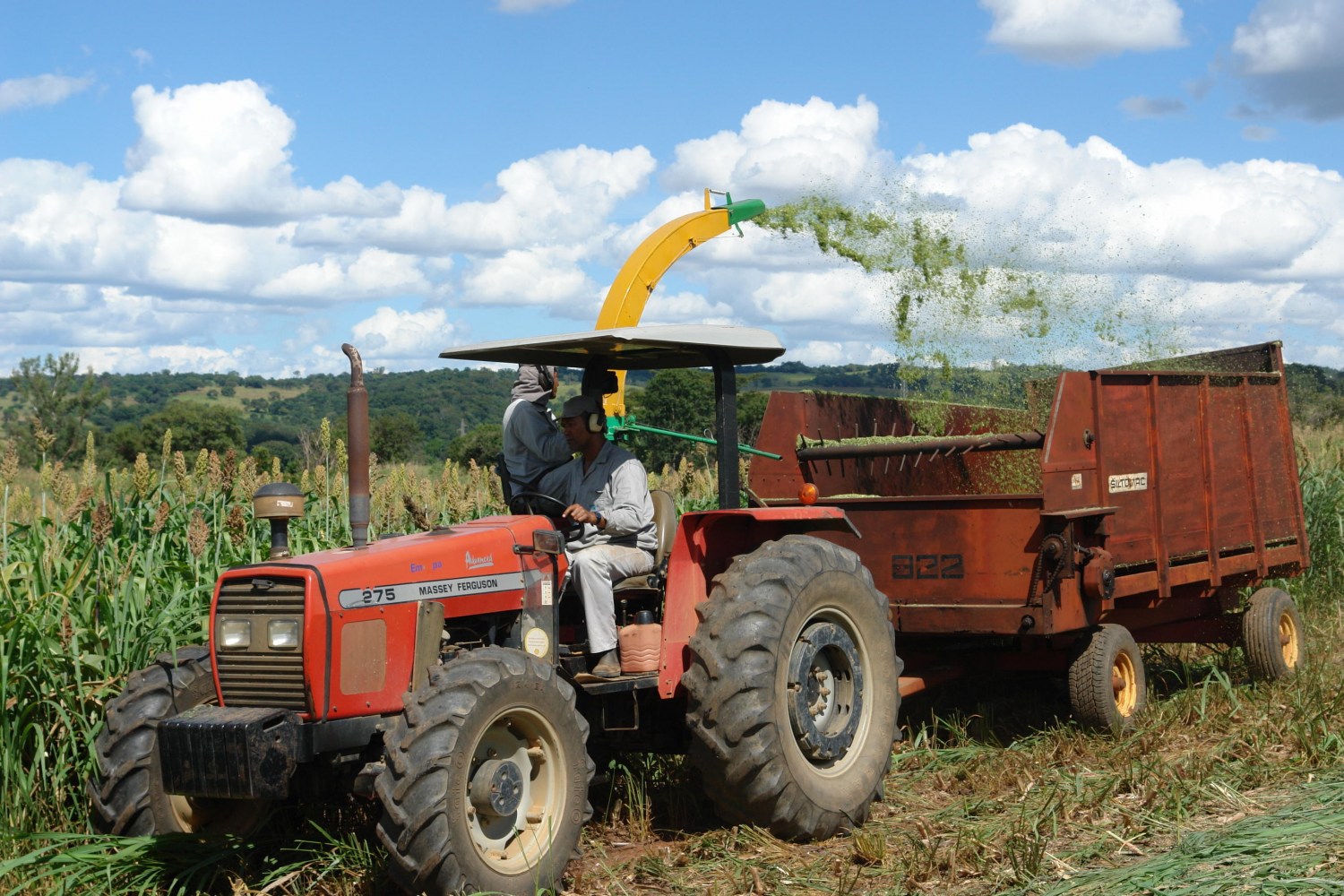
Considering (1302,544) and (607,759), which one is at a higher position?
(1302,544)

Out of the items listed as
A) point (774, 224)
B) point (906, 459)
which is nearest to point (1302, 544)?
point (906, 459)

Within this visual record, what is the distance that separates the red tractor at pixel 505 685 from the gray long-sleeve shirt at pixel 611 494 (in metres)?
0.16

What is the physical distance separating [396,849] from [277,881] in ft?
2.78

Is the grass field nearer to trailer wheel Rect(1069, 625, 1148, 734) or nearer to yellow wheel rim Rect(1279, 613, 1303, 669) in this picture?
trailer wheel Rect(1069, 625, 1148, 734)

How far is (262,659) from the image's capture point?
5035mm

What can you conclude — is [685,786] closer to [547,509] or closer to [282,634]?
Answer: [547,509]

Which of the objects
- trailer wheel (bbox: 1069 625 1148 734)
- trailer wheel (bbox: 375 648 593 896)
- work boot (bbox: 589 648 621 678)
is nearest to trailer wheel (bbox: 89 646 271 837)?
trailer wheel (bbox: 375 648 593 896)

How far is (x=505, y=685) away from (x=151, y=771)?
1.46 metres

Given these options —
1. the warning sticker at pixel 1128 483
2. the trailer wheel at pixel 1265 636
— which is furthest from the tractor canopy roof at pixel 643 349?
the trailer wheel at pixel 1265 636

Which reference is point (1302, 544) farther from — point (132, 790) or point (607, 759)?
point (132, 790)

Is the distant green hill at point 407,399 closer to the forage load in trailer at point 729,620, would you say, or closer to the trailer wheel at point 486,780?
the forage load in trailer at point 729,620

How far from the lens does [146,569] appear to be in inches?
262

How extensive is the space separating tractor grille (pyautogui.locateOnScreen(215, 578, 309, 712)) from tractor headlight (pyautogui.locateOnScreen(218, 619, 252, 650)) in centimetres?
2

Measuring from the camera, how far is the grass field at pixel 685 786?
5.07 meters
